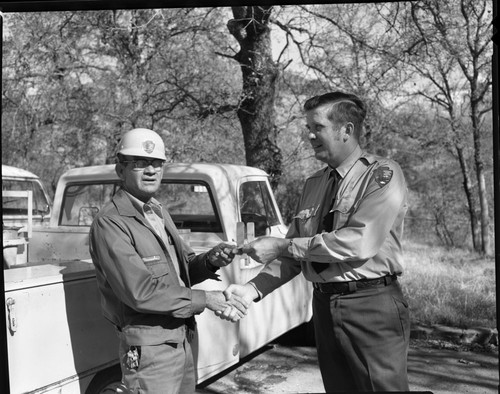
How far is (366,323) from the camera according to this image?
Answer: 7.89 feet

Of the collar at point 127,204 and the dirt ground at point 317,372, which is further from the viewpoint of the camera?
the dirt ground at point 317,372

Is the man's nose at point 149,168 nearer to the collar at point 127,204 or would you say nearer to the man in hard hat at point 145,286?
the man in hard hat at point 145,286

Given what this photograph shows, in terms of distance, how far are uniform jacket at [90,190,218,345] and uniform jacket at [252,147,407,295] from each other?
55cm

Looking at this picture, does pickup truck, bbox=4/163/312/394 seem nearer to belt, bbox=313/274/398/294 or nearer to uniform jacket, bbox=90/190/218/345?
uniform jacket, bbox=90/190/218/345

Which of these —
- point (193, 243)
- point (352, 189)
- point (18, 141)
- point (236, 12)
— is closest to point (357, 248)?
point (352, 189)

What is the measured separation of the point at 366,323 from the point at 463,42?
6248 mm

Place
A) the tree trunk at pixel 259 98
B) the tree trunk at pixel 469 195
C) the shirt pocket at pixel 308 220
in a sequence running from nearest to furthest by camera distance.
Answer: the shirt pocket at pixel 308 220 < the tree trunk at pixel 259 98 < the tree trunk at pixel 469 195

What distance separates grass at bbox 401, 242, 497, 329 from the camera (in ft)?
19.7

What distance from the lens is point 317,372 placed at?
4625 millimetres

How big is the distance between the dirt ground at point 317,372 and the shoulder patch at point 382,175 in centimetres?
219

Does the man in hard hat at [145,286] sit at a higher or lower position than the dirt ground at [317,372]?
higher

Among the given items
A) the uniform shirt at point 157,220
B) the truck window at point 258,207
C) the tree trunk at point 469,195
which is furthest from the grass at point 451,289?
the uniform shirt at point 157,220

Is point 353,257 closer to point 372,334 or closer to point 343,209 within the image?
point 343,209

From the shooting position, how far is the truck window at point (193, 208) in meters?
4.15
